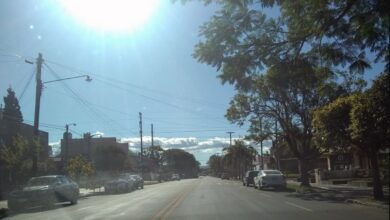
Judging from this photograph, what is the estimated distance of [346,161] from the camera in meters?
70.5

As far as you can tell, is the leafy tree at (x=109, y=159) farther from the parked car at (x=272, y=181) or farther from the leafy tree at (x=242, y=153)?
the parked car at (x=272, y=181)

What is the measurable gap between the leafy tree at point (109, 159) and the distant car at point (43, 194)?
142 ft

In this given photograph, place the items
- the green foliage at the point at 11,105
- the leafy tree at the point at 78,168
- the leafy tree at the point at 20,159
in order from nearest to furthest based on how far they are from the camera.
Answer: the leafy tree at the point at 20,159
the leafy tree at the point at 78,168
the green foliage at the point at 11,105

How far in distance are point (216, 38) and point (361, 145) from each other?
1163cm

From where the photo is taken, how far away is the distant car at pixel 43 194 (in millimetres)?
25984

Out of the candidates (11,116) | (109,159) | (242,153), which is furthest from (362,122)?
(242,153)

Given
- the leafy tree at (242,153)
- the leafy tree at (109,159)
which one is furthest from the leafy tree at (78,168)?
the leafy tree at (242,153)

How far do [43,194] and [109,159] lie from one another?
4674 cm

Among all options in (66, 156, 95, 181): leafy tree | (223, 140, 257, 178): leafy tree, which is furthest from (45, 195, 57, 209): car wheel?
(223, 140, 257, 178): leafy tree

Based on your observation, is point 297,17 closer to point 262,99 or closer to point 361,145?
point 361,145

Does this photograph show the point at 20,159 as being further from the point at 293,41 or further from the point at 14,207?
the point at 293,41

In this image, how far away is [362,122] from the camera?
21.3 m

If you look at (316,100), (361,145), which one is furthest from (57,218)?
(316,100)

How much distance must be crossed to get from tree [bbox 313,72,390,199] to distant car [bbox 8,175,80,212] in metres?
13.3
